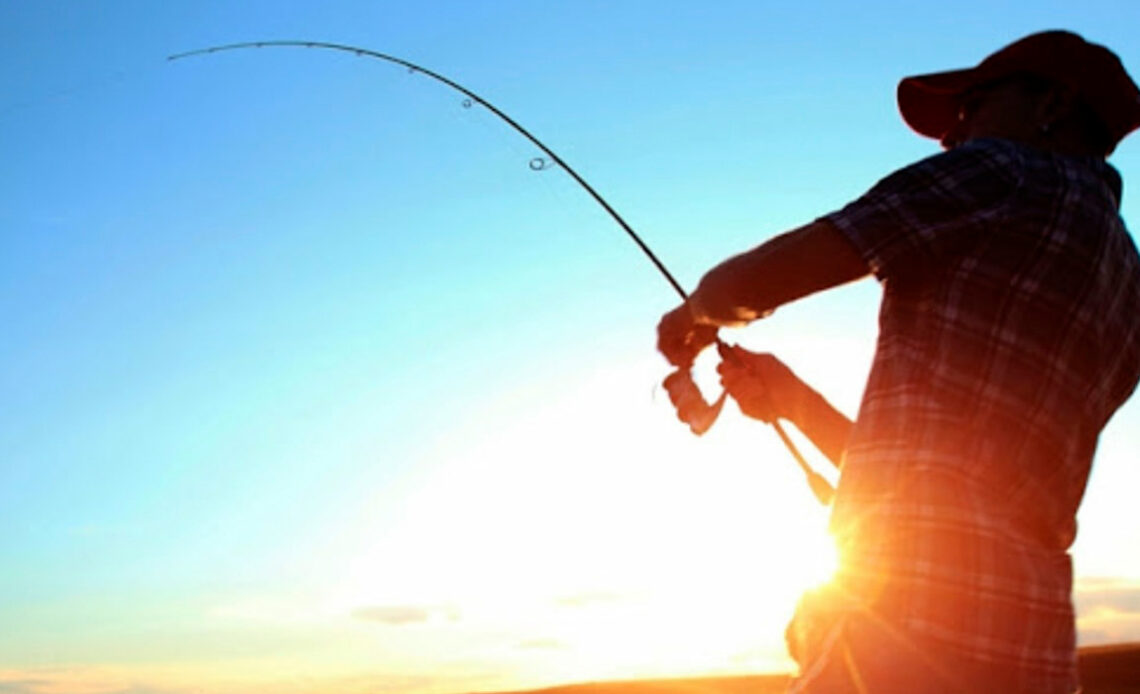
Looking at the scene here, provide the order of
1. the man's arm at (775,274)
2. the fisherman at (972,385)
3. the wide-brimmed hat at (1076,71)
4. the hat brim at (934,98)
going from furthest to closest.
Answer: the hat brim at (934,98) → the wide-brimmed hat at (1076,71) → the man's arm at (775,274) → the fisherman at (972,385)

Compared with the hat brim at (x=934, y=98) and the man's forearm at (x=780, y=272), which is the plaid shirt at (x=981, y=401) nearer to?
the man's forearm at (x=780, y=272)

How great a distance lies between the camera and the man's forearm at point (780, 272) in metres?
2.70

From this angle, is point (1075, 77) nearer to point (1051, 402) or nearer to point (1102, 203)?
point (1102, 203)

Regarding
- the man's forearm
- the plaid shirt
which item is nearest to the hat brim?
the plaid shirt

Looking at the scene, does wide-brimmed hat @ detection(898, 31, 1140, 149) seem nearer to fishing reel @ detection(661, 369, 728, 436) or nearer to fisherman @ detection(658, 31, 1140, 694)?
fisherman @ detection(658, 31, 1140, 694)

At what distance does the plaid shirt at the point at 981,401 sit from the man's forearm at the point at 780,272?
0.04 metres

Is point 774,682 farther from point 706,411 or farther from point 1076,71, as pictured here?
point 1076,71

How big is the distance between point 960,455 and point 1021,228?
0.51 metres

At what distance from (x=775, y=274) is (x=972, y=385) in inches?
18.4

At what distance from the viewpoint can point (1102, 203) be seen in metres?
2.83

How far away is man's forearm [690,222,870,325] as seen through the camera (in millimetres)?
2697

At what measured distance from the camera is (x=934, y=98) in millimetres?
3211

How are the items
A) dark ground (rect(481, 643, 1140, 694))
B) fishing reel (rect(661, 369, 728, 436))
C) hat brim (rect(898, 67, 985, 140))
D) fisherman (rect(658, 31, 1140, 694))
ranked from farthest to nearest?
dark ground (rect(481, 643, 1140, 694)) < fishing reel (rect(661, 369, 728, 436)) < hat brim (rect(898, 67, 985, 140)) < fisherman (rect(658, 31, 1140, 694))

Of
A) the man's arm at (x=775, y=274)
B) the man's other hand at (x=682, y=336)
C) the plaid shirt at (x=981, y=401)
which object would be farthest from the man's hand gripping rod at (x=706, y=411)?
the plaid shirt at (x=981, y=401)
